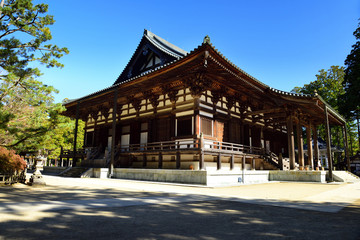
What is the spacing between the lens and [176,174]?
539 inches

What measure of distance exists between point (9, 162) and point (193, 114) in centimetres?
1074

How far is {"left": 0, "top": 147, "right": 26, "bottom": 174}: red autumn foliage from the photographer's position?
990 centimetres

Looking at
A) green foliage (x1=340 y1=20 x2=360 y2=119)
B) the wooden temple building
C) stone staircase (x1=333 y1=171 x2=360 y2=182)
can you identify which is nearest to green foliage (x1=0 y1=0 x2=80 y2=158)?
the wooden temple building

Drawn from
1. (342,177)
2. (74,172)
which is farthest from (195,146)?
(342,177)

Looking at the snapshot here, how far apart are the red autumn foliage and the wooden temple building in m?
6.82

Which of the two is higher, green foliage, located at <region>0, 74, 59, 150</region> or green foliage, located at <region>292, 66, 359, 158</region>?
green foliage, located at <region>292, 66, 359, 158</region>

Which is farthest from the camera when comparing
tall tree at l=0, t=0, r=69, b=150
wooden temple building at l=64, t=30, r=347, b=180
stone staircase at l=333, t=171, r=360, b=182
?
stone staircase at l=333, t=171, r=360, b=182

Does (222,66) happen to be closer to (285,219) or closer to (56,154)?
(285,219)

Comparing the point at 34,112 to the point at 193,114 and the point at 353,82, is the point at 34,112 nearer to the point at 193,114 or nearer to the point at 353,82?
the point at 193,114

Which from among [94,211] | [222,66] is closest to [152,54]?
[222,66]

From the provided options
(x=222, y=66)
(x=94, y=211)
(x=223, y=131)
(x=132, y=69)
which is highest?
(x=132, y=69)

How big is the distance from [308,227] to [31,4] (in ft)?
40.1

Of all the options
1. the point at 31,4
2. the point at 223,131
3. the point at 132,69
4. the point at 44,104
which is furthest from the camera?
the point at 132,69

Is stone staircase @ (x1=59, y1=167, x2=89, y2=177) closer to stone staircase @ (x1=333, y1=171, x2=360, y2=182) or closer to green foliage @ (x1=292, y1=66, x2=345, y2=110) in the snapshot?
stone staircase @ (x1=333, y1=171, x2=360, y2=182)
